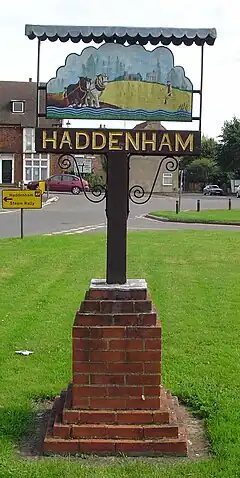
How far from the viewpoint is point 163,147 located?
4.96 meters

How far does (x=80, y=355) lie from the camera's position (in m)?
4.70

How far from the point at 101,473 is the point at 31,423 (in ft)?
3.47

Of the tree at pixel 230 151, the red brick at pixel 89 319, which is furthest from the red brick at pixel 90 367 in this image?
the tree at pixel 230 151

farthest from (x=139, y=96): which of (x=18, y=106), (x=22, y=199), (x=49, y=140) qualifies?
(x=18, y=106)

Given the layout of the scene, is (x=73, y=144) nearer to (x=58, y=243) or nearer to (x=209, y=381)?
(x=209, y=381)

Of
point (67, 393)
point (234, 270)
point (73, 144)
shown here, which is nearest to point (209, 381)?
point (67, 393)

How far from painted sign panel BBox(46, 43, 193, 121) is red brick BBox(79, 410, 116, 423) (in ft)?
6.97

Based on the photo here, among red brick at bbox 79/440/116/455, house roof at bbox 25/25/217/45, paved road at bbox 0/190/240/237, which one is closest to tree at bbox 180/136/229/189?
paved road at bbox 0/190/240/237

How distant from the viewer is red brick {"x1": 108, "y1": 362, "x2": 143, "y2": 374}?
4.70m

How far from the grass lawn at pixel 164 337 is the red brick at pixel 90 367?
1.99 ft

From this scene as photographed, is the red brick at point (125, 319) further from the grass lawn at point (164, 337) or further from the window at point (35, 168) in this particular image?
the window at point (35, 168)

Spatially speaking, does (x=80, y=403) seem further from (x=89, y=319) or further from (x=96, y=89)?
(x=96, y=89)

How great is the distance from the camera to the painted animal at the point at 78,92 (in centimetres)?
496

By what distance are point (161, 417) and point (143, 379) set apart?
0.29 m
